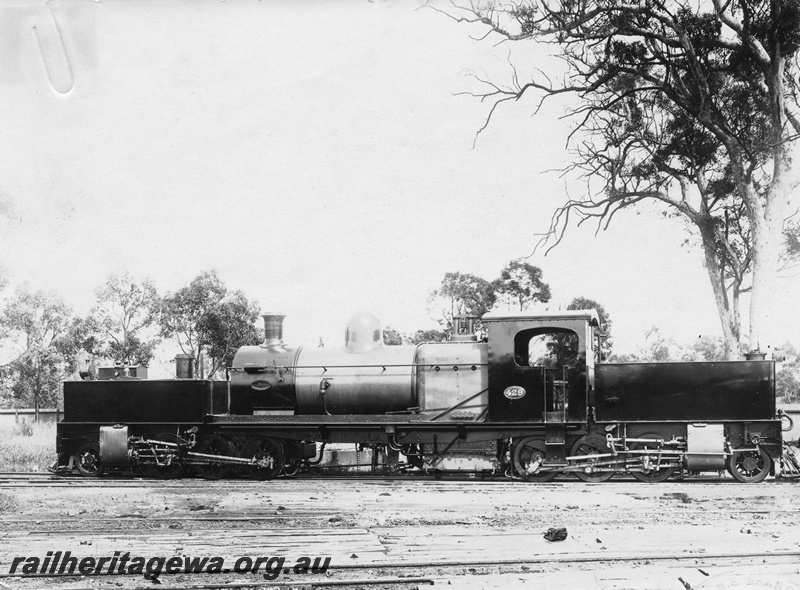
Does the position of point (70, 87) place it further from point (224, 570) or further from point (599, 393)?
point (599, 393)

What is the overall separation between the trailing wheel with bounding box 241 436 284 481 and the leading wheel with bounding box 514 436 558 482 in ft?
12.4

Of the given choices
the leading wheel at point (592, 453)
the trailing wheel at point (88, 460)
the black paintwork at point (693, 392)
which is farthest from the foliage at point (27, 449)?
the black paintwork at point (693, 392)

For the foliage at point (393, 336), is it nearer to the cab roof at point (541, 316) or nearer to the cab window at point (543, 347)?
A: the cab window at point (543, 347)

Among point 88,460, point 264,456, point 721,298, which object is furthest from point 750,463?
point 88,460

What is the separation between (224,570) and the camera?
7258 mm

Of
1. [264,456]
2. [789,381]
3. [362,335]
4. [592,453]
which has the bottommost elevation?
[264,456]

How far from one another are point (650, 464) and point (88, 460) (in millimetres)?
9161

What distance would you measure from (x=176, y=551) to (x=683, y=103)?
12.9m

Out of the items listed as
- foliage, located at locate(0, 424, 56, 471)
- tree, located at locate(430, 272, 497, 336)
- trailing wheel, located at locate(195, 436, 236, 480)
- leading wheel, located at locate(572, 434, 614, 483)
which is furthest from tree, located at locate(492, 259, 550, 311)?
foliage, located at locate(0, 424, 56, 471)

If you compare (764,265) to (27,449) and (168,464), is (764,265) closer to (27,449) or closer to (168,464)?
(168,464)

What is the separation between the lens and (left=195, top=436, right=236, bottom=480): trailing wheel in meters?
12.5

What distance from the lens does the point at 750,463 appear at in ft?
38.3

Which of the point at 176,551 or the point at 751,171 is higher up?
the point at 751,171

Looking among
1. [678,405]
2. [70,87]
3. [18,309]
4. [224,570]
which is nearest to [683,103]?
[678,405]
